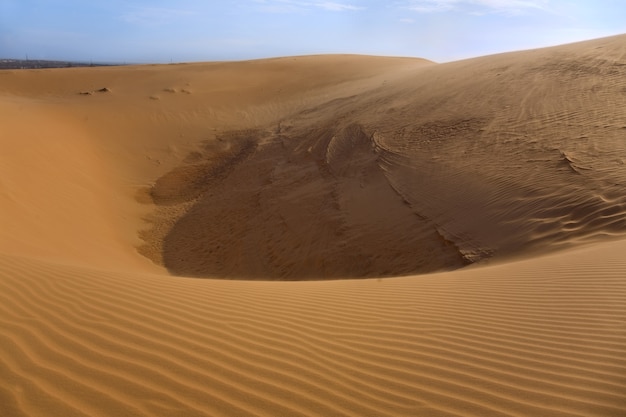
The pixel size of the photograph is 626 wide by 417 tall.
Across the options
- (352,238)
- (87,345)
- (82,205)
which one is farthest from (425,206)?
(82,205)

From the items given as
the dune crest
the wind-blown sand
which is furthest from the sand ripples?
the dune crest

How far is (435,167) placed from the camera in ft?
32.9

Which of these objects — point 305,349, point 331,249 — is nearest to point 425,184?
point 331,249

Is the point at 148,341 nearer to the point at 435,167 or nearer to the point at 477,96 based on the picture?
the point at 435,167

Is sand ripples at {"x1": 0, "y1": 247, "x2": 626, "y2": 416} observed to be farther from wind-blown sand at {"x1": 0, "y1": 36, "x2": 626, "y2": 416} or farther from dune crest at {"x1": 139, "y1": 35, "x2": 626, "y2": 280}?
dune crest at {"x1": 139, "y1": 35, "x2": 626, "y2": 280}

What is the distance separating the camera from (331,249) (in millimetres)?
8570

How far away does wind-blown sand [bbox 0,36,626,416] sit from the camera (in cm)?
275

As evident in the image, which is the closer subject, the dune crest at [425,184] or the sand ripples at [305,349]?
the sand ripples at [305,349]

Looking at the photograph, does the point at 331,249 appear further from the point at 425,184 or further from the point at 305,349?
the point at 305,349

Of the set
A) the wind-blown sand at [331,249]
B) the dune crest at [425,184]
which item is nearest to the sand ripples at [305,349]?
the wind-blown sand at [331,249]

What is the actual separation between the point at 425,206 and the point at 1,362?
710 cm

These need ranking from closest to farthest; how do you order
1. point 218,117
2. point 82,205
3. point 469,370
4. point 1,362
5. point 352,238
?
point 1,362 → point 469,370 → point 352,238 → point 82,205 → point 218,117

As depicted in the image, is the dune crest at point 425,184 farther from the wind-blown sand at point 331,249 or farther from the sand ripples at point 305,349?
the sand ripples at point 305,349

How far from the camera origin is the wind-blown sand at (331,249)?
275cm
